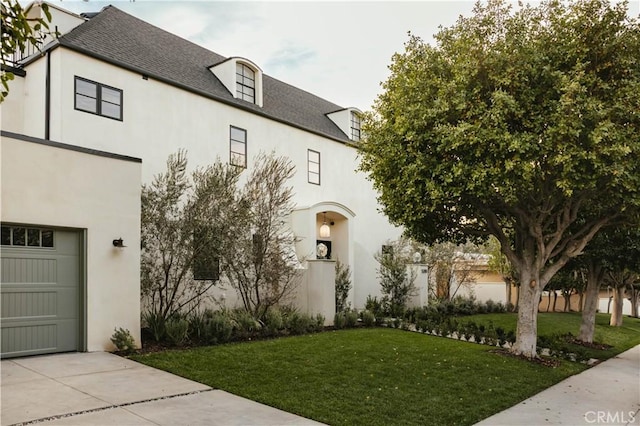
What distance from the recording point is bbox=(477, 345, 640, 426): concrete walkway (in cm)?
742

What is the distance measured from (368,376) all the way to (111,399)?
4413 millimetres

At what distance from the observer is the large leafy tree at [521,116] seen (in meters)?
9.35

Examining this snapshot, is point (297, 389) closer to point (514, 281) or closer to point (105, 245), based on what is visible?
point (105, 245)

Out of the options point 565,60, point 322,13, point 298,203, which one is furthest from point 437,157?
point 298,203

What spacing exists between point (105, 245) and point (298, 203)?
9.48m

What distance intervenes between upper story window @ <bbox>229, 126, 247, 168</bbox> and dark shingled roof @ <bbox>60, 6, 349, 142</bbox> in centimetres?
85

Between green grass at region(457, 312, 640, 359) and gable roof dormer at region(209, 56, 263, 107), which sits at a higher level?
gable roof dormer at region(209, 56, 263, 107)

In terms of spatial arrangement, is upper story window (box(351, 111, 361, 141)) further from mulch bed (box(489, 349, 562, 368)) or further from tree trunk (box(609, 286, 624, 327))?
tree trunk (box(609, 286, 624, 327))

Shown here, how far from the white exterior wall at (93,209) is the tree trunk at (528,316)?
882 centimetres

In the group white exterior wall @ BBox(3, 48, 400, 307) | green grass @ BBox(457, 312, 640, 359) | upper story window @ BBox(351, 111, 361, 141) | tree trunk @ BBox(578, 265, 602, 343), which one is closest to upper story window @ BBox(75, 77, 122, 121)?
white exterior wall @ BBox(3, 48, 400, 307)

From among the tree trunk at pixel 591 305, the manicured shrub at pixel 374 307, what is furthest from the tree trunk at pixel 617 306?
the manicured shrub at pixel 374 307

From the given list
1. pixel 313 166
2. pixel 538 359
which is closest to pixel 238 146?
pixel 313 166

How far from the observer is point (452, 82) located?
1010cm

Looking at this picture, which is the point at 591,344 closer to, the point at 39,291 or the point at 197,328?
the point at 197,328
